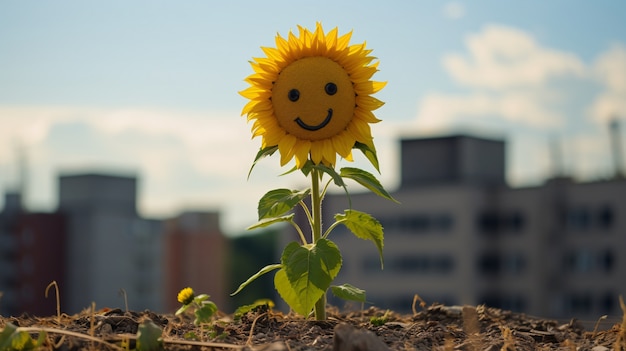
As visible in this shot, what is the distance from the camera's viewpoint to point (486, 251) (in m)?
61.0

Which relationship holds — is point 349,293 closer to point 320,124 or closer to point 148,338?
point 320,124

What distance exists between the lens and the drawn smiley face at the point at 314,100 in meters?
4.45

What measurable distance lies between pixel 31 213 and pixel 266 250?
26.4 metres

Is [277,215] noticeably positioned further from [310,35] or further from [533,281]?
[533,281]

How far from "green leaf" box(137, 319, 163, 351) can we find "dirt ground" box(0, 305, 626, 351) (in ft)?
0.11

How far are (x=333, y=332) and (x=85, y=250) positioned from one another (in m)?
64.7

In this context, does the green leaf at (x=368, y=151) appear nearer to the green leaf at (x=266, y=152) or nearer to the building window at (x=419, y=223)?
the green leaf at (x=266, y=152)

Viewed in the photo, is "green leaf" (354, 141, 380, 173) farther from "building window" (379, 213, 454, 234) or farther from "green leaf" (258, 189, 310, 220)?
"building window" (379, 213, 454, 234)

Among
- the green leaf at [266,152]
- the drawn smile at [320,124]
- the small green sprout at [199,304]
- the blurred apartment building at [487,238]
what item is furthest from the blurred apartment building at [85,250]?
the small green sprout at [199,304]

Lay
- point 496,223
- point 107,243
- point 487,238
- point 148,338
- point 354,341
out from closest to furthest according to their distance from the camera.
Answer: point 354,341
point 148,338
point 496,223
point 487,238
point 107,243

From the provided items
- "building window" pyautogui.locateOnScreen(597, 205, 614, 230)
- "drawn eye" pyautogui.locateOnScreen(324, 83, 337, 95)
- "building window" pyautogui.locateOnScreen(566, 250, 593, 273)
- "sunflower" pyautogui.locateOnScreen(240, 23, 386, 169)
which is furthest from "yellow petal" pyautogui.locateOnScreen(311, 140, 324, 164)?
"building window" pyautogui.locateOnScreen(566, 250, 593, 273)

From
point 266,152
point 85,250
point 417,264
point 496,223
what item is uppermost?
point 266,152

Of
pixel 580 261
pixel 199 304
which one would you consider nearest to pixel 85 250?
pixel 580 261

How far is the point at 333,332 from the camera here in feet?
13.3
